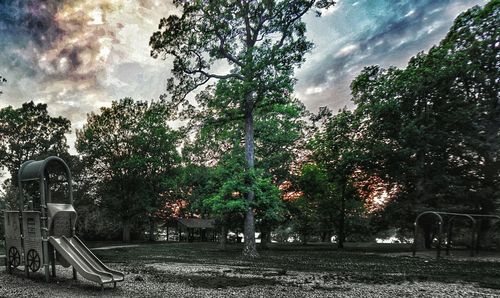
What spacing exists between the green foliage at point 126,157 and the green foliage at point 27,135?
311 cm

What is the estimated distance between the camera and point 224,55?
70.3 feet

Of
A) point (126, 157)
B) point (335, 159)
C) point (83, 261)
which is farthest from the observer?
point (126, 157)

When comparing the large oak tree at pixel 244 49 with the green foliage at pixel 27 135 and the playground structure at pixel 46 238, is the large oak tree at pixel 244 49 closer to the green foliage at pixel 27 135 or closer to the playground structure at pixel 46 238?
the playground structure at pixel 46 238

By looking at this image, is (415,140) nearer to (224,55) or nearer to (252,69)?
(252,69)

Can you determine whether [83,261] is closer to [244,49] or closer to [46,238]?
[46,238]

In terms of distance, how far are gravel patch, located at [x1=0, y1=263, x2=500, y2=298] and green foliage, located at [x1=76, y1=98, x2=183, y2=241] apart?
31.9m

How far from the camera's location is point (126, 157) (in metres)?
42.0

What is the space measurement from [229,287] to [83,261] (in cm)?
427

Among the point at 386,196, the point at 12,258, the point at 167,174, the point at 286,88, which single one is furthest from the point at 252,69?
A: the point at 167,174

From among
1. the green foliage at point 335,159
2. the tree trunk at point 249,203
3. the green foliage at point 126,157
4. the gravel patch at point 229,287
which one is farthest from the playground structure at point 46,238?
the green foliage at point 126,157

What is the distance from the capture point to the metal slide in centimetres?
791

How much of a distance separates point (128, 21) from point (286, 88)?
525 inches

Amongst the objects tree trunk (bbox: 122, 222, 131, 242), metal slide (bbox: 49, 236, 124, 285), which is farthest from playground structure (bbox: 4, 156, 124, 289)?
tree trunk (bbox: 122, 222, 131, 242)

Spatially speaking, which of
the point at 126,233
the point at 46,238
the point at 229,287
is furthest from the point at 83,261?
the point at 126,233
